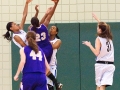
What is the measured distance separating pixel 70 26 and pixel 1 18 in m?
1.94

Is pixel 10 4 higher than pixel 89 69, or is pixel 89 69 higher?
pixel 10 4

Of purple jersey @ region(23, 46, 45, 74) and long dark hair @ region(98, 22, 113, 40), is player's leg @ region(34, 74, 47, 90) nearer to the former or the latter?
purple jersey @ region(23, 46, 45, 74)

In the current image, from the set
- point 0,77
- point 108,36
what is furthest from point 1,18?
point 108,36

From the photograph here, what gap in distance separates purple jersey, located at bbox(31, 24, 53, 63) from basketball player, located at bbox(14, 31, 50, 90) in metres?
1.67

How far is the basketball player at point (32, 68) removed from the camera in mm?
9570

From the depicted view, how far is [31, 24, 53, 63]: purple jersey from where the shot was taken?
1139cm

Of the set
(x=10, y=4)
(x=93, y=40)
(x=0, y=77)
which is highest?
(x=10, y=4)

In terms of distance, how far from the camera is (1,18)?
45.1 ft

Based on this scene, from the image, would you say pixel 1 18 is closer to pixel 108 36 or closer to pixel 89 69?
pixel 89 69

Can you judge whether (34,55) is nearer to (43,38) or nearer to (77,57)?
(43,38)

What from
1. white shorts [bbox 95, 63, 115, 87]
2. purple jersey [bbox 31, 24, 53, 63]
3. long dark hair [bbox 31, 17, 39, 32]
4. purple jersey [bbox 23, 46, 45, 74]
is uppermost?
long dark hair [bbox 31, 17, 39, 32]

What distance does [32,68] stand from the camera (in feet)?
31.4

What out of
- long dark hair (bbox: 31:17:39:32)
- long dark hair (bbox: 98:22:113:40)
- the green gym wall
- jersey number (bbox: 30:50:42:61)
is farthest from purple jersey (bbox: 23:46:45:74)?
the green gym wall

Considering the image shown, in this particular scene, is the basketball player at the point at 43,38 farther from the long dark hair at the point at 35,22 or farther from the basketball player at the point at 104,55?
the basketball player at the point at 104,55
